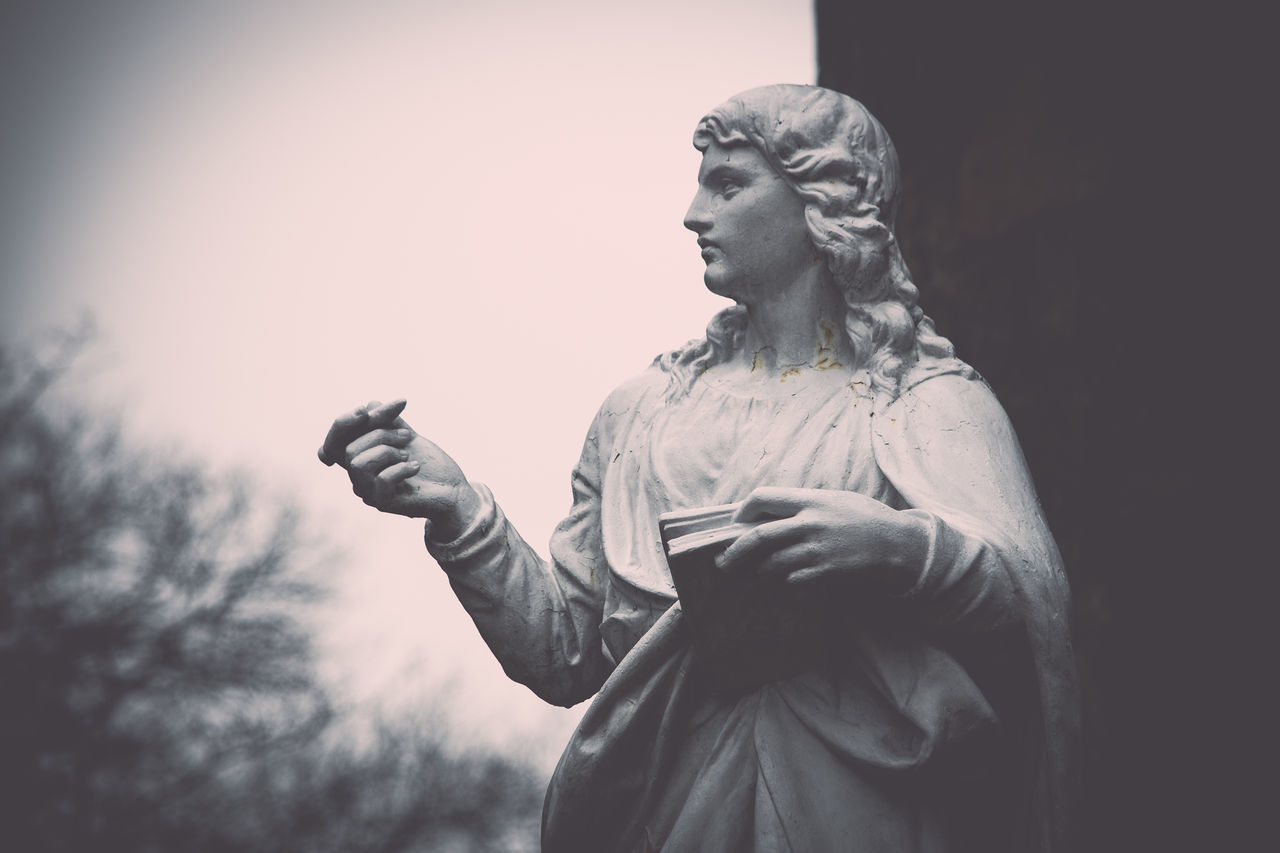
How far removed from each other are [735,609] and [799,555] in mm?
202

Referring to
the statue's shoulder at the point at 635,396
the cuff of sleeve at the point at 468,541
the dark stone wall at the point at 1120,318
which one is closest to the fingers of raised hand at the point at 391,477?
the cuff of sleeve at the point at 468,541

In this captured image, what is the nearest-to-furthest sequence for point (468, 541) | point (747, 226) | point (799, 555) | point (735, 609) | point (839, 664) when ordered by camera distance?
point (799, 555) < point (735, 609) < point (839, 664) < point (468, 541) < point (747, 226)

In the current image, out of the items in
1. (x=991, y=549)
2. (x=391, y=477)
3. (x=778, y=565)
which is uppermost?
(x=391, y=477)

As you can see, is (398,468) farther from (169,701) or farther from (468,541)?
(169,701)

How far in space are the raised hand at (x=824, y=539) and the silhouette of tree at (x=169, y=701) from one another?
5923 millimetres

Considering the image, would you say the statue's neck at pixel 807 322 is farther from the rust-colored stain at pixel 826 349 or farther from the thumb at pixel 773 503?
the thumb at pixel 773 503

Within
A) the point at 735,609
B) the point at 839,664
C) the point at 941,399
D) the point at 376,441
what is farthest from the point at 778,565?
the point at 376,441

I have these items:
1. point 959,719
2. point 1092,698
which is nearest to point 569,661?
point 959,719

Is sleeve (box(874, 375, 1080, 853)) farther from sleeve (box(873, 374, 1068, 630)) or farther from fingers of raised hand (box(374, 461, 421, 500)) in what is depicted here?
fingers of raised hand (box(374, 461, 421, 500))

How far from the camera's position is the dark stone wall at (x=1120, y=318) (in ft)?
19.4

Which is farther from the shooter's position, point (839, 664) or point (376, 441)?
point (376, 441)

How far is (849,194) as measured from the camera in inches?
161

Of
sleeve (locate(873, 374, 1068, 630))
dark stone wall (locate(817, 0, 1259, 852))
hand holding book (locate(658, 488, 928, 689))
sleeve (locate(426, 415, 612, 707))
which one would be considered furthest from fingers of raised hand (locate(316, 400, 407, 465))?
dark stone wall (locate(817, 0, 1259, 852))

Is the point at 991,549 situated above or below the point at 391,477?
below
